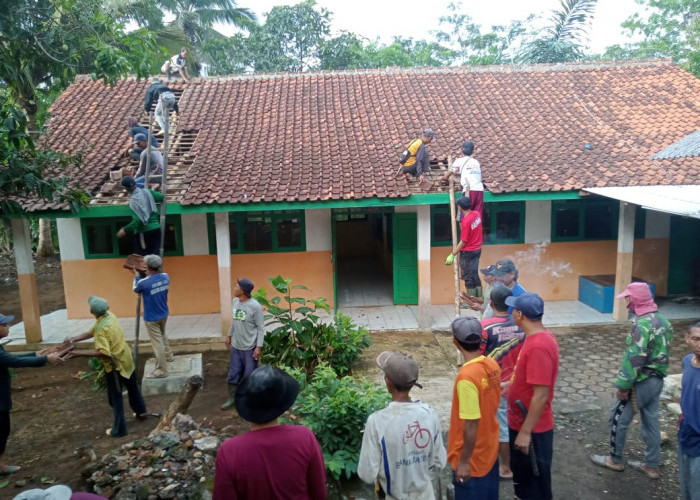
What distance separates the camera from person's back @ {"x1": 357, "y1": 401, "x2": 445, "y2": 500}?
2.94m

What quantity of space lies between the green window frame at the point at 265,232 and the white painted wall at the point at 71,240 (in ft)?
8.75

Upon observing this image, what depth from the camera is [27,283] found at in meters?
9.64

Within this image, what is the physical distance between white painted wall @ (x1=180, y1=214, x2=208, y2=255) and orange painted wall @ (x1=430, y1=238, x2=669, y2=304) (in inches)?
195

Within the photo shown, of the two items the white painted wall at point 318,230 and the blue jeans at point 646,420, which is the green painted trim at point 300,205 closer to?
the white painted wall at point 318,230

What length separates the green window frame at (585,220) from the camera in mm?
11336

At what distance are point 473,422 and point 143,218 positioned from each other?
266 inches

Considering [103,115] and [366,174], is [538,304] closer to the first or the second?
[366,174]

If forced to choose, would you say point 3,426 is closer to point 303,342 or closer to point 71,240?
point 303,342

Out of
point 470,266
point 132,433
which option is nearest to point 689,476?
point 470,266

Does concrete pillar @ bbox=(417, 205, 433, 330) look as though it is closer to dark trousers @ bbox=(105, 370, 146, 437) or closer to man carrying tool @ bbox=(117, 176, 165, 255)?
man carrying tool @ bbox=(117, 176, 165, 255)

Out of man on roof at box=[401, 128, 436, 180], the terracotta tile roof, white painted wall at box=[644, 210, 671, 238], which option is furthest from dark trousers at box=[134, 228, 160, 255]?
white painted wall at box=[644, 210, 671, 238]

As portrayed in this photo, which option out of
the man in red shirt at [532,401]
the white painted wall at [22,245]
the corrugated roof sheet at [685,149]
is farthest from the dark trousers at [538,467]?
the white painted wall at [22,245]

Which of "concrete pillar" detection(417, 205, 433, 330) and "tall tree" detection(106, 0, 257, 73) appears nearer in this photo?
"concrete pillar" detection(417, 205, 433, 330)

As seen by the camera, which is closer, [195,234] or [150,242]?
[150,242]
